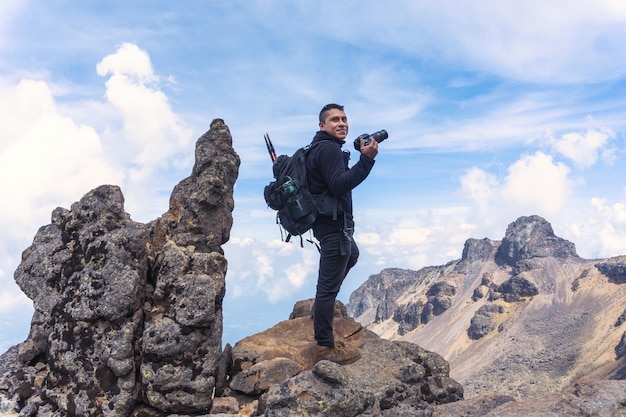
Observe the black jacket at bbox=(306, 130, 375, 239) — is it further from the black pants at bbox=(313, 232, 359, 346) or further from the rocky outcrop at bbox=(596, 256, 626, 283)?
the rocky outcrop at bbox=(596, 256, 626, 283)

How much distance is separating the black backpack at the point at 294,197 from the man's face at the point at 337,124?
25.0 inches

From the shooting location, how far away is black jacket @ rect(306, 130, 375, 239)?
12.0m

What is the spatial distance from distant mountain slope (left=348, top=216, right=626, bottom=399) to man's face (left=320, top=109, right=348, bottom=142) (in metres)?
115

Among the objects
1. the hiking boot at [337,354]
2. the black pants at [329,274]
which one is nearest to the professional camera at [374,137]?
the black pants at [329,274]

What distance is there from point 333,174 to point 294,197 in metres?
1.33

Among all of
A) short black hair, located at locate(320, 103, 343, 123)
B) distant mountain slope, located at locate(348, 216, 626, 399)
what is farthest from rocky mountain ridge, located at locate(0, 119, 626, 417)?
distant mountain slope, located at locate(348, 216, 626, 399)

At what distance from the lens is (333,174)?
12328 mm

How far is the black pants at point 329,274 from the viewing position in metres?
13.1

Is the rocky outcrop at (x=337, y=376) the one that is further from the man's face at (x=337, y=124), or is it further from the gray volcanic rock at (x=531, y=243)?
the gray volcanic rock at (x=531, y=243)

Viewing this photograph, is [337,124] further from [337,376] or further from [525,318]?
[525,318]

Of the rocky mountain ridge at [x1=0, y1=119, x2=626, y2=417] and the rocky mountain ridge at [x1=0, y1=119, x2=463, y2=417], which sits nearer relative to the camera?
the rocky mountain ridge at [x1=0, y1=119, x2=626, y2=417]

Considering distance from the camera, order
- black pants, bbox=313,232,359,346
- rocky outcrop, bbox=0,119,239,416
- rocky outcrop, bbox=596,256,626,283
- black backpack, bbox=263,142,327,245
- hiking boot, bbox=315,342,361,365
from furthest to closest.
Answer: rocky outcrop, bbox=596,256,626,283 → hiking boot, bbox=315,342,361,365 → black pants, bbox=313,232,359,346 → black backpack, bbox=263,142,327,245 → rocky outcrop, bbox=0,119,239,416

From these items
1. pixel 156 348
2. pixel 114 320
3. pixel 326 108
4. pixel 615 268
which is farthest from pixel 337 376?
pixel 615 268

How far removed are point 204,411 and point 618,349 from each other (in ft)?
426
